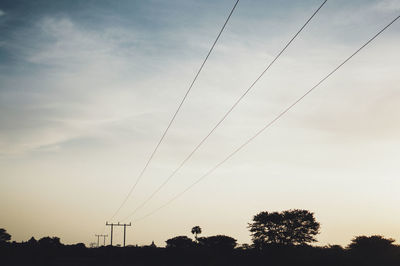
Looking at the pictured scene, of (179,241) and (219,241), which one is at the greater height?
(179,241)

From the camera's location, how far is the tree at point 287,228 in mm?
85625

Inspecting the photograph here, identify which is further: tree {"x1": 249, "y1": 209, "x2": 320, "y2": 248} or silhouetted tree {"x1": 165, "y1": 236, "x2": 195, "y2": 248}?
silhouetted tree {"x1": 165, "y1": 236, "x2": 195, "y2": 248}

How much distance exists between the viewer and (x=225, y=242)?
123000 mm

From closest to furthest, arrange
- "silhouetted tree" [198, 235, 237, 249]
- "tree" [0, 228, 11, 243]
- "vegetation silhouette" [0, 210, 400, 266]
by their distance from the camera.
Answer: "vegetation silhouette" [0, 210, 400, 266] → "silhouetted tree" [198, 235, 237, 249] → "tree" [0, 228, 11, 243]

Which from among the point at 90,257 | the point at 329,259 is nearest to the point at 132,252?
the point at 90,257

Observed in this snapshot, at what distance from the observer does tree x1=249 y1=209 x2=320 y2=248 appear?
85.6 meters

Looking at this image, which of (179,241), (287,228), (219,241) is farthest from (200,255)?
(179,241)

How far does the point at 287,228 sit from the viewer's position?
8650 cm

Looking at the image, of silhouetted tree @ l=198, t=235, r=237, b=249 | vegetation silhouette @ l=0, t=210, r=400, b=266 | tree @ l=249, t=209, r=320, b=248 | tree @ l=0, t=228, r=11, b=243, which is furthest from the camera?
tree @ l=0, t=228, r=11, b=243

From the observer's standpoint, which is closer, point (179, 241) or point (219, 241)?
point (219, 241)

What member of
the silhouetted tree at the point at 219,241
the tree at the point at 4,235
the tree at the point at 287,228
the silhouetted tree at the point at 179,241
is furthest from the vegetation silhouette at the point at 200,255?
the tree at the point at 4,235

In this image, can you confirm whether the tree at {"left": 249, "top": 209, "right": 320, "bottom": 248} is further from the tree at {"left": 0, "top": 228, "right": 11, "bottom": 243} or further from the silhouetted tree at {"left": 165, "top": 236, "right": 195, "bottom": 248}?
the tree at {"left": 0, "top": 228, "right": 11, "bottom": 243}

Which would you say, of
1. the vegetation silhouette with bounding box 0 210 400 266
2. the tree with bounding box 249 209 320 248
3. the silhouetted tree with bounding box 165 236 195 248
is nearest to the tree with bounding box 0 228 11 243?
the silhouetted tree with bounding box 165 236 195 248

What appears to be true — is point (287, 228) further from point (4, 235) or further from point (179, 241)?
point (4, 235)
